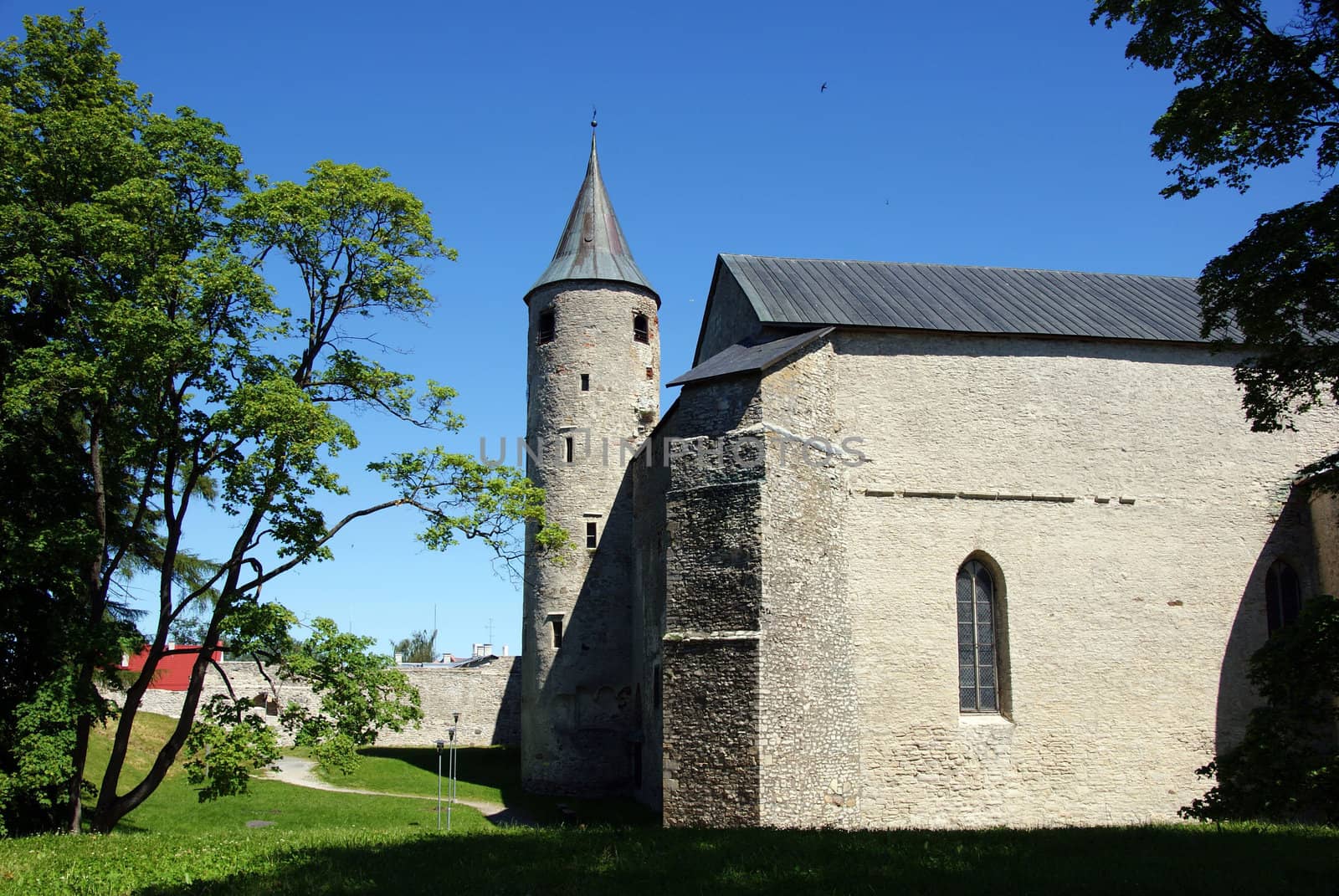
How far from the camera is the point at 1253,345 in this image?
1341cm

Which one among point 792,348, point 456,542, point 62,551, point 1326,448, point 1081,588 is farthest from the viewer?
point 1326,448

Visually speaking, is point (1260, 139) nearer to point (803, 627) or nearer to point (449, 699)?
point (803, 627)

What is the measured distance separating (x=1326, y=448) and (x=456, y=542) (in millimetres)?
16581

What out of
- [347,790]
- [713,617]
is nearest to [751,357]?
[713,617]

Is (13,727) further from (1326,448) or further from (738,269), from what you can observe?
(1326,448)

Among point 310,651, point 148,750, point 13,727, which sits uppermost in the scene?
point 310,651

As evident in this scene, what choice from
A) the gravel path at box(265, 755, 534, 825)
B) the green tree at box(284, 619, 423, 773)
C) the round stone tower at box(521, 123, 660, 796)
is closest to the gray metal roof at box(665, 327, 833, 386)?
the green tree at box(284, 619, 423, 773)

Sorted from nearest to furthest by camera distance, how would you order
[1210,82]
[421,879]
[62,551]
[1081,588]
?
[421,879]
[1210,82]
[62,551]
[1081,588]

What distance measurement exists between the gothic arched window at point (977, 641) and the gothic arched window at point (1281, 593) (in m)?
5.42

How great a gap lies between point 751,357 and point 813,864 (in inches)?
400

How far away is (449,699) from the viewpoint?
38.2 metres

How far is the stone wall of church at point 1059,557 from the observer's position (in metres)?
18.0

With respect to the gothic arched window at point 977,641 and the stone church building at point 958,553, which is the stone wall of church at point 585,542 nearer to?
the stone church building at point 958,553

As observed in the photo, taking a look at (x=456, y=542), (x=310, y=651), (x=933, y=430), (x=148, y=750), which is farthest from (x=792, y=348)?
(x=148, y=750)
